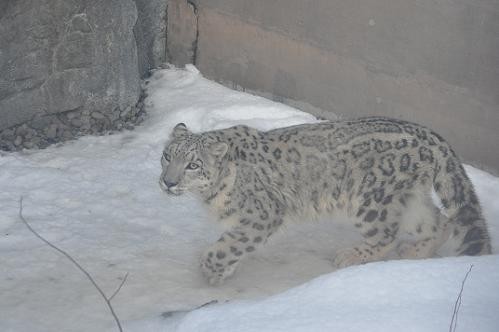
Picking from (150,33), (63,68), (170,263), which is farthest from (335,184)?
(150,33)

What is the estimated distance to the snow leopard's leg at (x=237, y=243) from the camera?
6004 millimetres

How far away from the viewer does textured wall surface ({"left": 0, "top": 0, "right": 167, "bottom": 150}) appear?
25.6 ft

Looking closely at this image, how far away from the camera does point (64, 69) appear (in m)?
8.16

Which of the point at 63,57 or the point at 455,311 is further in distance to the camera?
the point at 63,57

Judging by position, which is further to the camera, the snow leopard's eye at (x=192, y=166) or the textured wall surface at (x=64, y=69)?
the textured wall surface at (x=64, y=69)

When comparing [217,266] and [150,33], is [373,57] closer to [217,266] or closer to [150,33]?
[150,33]

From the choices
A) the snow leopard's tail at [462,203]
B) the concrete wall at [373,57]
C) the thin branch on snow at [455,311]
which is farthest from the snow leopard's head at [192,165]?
the thin branch on snow at [455,311]

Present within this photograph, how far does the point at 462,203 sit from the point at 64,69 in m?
4.14

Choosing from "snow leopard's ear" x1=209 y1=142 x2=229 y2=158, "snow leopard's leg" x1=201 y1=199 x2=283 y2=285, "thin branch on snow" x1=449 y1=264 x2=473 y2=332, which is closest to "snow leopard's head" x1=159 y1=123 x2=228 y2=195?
"snow leopard's ear" x1=209 y1=142 x2=229 y2=158

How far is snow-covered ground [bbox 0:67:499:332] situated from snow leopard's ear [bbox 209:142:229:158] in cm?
91

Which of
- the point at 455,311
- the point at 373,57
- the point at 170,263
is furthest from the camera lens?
the point at 373,57

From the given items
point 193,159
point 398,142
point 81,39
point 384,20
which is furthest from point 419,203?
point 81,39

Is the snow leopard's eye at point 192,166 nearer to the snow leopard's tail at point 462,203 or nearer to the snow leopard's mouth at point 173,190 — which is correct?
the snow leopard's mouth at point 173,190

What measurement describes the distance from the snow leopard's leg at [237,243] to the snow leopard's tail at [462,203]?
1233 mm
